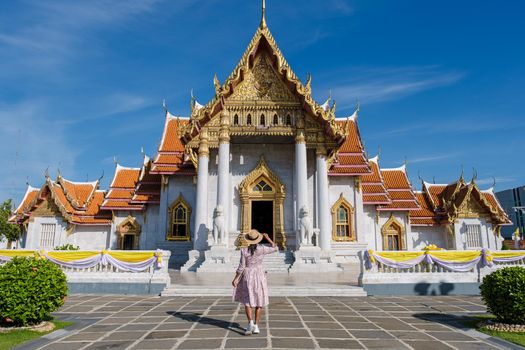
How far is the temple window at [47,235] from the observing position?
19.7 m

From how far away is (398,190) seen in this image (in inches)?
824

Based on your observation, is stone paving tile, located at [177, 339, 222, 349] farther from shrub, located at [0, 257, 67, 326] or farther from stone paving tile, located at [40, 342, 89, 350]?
shrub, located at [0, 257, 67, 326]

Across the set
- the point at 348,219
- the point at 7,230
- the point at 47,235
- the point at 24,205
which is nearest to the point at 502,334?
the point at 348,219

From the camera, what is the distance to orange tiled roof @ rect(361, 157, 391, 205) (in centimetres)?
1927

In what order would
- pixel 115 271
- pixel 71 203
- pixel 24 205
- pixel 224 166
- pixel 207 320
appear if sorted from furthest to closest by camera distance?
pixel 24 205 → pixel 71 203 → pixel 224 166 → pixel 115 271 → pixel 207 320

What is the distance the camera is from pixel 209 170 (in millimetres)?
16578

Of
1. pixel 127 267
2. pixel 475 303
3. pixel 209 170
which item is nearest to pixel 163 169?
pixel 209 170

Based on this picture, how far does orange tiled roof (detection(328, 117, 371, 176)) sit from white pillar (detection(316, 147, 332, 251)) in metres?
2.85

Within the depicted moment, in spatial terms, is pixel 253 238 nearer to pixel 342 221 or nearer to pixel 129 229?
pixel 342 221

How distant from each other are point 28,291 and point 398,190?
740 inches

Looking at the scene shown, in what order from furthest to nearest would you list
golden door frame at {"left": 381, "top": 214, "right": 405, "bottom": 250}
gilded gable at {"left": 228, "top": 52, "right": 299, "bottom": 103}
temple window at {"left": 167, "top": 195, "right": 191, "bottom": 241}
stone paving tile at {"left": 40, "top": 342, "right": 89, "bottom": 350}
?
golden door frame at {"left": 381, "top": 214, "right": 405, "bottom": 250} → temple window at {"left": 167, "top": 195, "right": 191, "bottom": 241} → gilded gable at {"left": 228, "top": 52, "right": 299, "bottom": 103} → stone paving tile at {"left": 40, "top": 342, "right": 89, "bottom": 350}

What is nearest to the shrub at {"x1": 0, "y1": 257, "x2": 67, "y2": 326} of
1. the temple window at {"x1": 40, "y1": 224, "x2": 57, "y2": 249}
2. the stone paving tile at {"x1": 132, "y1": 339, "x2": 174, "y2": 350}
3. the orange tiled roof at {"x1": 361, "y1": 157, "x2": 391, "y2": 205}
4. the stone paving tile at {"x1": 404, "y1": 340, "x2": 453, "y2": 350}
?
the stone paving tile at {"x1": 132, "y1": 339, "x2": 174, "y2": 350}

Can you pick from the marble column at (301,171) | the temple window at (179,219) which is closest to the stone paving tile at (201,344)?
the marble column at (301,171)

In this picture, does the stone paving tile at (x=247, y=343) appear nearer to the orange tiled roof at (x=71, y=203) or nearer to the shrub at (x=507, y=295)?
the shrub at (x=507, y=295)
